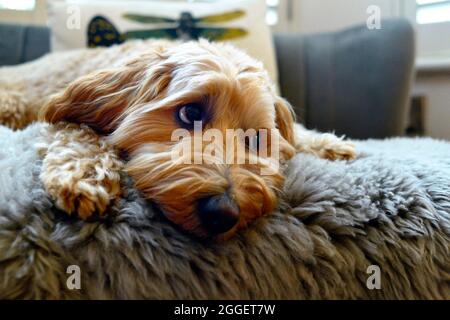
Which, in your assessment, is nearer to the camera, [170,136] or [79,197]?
[79,197]

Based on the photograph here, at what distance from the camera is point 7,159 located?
102 centimetres

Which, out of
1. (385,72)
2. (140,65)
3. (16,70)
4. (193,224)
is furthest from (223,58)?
(385,72)

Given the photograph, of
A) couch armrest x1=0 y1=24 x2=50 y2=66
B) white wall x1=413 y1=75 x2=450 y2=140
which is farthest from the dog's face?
white wall x1=413 y1=75 x2=450 y2=140

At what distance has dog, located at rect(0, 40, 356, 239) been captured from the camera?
88 centimetres

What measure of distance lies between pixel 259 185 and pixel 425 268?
0.40m

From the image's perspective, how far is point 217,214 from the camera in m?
0.86

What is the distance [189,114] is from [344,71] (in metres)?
1.51

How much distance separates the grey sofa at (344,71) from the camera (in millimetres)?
2271

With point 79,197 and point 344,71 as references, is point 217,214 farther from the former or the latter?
point 344,71

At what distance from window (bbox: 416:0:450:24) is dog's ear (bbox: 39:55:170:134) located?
2.28 m

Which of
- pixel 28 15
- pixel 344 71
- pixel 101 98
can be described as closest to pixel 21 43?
pixel 28 15

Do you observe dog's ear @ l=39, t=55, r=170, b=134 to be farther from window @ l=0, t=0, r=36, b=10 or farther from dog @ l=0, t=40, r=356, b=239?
window @ l=0, t=0, r=36, b=10

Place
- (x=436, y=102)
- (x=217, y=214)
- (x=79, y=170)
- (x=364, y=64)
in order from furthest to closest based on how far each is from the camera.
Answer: (x=436, y=102) → (x=364, y=64) → (x=79, y=170) → (x=217, y=214)

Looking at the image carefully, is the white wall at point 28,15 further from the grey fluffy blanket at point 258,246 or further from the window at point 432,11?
the window at point 432,11
